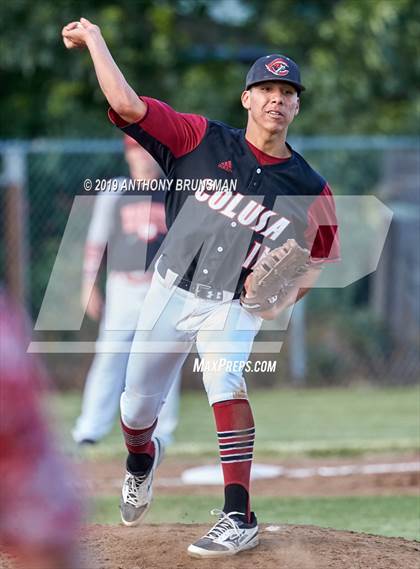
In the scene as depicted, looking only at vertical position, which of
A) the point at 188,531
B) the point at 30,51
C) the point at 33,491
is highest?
the point at 30,51

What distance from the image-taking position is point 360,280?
11969mm

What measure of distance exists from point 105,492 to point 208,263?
2.92m

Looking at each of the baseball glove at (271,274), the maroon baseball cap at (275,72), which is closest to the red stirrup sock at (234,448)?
the baseball glove at (271,274)

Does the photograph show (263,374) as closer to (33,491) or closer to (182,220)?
(182,220)

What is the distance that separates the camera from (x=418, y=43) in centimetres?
1302

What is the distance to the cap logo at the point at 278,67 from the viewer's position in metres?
4.86

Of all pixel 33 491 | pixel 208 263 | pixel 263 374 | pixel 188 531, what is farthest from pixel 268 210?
pixel 263 374

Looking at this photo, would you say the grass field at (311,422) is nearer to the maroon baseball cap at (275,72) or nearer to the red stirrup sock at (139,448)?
the red stirrup sock at (139,448)

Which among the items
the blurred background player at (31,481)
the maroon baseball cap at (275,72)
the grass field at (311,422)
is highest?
the maroon baseball cap at (275,72)
